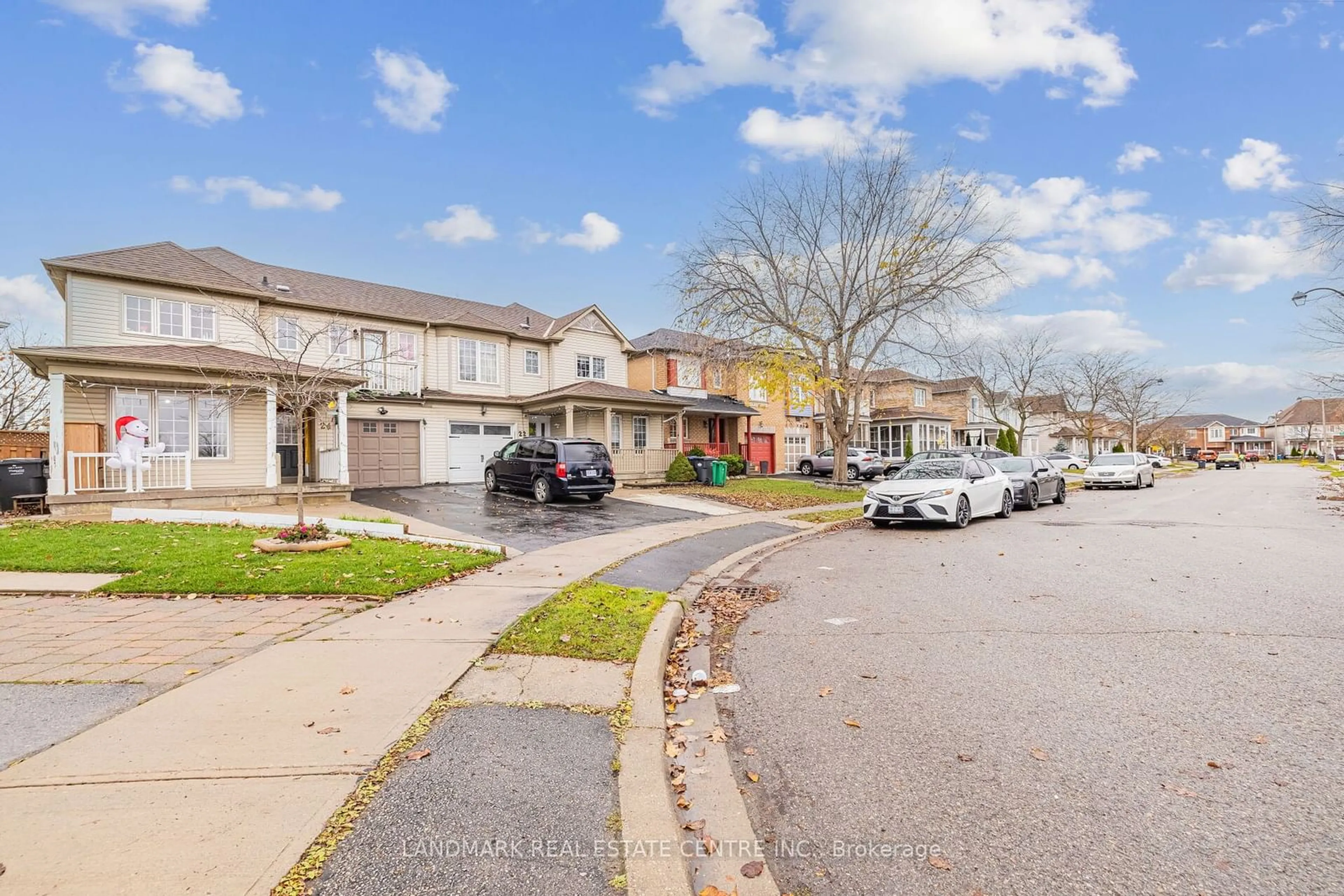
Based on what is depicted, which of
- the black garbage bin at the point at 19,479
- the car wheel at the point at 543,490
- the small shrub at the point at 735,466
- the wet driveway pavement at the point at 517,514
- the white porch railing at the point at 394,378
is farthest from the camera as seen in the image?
the small shrub at the point at 735,466

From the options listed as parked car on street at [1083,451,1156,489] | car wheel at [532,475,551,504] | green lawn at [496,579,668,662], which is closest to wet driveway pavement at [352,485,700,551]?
car wheel at [532,475,551,504]

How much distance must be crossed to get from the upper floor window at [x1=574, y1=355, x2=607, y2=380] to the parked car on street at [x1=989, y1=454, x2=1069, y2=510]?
16.0 meters

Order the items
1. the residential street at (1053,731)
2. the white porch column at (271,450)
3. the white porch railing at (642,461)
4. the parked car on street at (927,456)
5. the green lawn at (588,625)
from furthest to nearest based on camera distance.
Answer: the white porch railing at (642,461) → the parked car on street at (927,456) → the white porch column at (271,450) → the green lawn at (588,625) → the residential street at (1053,731)

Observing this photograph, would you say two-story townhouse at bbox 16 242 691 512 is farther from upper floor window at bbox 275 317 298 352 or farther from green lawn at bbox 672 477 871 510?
green lawn at bbox 672 477 871 510

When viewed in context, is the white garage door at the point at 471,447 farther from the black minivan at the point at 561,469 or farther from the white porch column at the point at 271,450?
the white porch column at the point at 271,450

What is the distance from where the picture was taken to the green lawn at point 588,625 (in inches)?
201

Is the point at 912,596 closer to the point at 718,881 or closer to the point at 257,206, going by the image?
the point at 718,881

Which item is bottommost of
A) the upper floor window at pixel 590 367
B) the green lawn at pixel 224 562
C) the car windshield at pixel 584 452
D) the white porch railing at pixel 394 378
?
the green lawn at pixel 224 562

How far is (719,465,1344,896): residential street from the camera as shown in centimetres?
260

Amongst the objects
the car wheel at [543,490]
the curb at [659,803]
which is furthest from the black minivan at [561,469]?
the curb at [659,803]

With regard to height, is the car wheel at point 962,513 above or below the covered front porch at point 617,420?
below

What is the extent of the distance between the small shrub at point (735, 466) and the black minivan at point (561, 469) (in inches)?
400

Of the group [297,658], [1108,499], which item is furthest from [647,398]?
[297,658]

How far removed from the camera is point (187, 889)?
225cm
